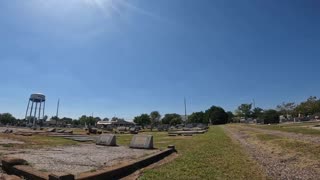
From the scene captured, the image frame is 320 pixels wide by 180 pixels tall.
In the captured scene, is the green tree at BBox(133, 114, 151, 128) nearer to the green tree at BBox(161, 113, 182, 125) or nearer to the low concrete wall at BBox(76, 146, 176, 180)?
the green tree at BBox(161, 113, 182, 125)

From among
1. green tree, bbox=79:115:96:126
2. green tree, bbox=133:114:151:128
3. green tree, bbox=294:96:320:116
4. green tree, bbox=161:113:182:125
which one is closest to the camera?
green tree, bbox=294:96:320:116

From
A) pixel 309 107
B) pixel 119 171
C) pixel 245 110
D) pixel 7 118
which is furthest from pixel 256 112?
pixel 119 171

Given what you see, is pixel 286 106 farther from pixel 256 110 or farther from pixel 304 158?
pixel 304 158

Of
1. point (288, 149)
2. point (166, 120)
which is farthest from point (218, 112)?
point (288, 149)

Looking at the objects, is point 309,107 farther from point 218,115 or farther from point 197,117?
point 197,117

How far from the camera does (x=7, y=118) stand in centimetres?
16350

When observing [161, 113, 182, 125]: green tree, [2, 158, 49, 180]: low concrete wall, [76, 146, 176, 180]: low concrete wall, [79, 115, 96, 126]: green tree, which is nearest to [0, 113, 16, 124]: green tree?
[79, 115, 96, 126]: green tree

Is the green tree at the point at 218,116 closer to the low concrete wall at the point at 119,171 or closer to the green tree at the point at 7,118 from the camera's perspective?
the green tree at the point at 7,118

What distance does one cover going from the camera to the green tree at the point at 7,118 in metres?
160

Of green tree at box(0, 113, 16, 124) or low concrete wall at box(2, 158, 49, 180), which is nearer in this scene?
low concrete wall at box(2, 158, 49, 180)

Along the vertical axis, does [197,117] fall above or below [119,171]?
above

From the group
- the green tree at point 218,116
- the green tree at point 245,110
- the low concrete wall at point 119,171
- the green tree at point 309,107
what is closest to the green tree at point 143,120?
the green tree at point 218,116

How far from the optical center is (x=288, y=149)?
18.9 m

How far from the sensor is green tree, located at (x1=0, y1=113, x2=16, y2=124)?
160125 millimetres
